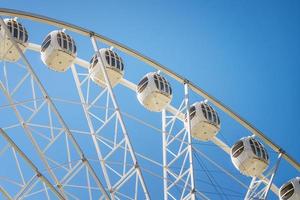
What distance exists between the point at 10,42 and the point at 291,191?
12.6m

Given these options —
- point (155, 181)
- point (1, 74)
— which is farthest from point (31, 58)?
point (155, 181)

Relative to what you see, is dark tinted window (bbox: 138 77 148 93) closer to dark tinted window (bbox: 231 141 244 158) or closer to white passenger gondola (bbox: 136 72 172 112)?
white passenger gondola (bbox: 136 72 172 112)

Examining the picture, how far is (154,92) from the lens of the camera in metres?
27.4

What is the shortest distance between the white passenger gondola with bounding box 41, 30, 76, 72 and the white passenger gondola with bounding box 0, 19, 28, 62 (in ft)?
2.68

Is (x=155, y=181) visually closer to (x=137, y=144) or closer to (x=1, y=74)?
(x=137, y=144)

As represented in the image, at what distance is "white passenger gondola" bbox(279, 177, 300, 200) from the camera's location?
2900cm

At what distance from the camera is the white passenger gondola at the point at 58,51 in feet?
85.7

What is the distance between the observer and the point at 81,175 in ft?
177

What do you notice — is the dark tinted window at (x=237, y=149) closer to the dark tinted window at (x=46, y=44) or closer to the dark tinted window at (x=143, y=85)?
the dark tinted window at (x=143, y=85)

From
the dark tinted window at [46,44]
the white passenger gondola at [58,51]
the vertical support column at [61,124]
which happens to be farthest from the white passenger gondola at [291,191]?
the dark tinted window at [46,44]

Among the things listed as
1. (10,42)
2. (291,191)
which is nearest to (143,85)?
(10,42)

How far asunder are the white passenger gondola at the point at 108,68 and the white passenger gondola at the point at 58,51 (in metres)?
1.18

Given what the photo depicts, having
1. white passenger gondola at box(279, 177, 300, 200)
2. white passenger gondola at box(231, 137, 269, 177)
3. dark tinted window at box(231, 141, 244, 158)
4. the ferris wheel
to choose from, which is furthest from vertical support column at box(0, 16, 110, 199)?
white passenger gondola at box(279, 177, 300, 200)

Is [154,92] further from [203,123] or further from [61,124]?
[61,124]
